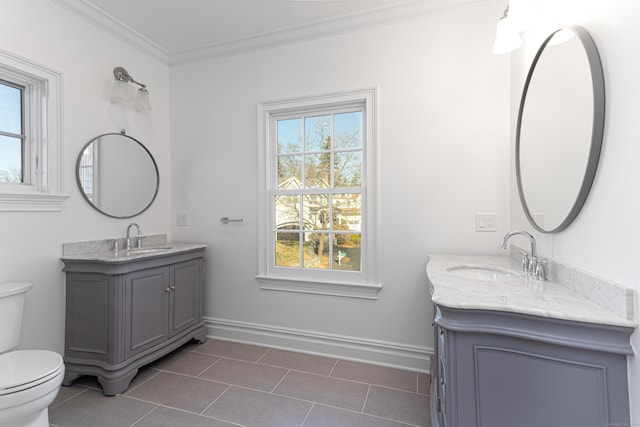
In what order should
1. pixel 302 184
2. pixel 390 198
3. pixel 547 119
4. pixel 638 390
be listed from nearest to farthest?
1. pixel 638 390
2. pixel 547 119
3. pixel 390 198
4. pixel 302 184

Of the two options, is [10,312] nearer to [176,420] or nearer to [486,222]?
[176,420]

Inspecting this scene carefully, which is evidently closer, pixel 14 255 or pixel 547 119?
pixel 547 119

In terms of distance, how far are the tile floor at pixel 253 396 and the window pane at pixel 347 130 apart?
1743 mm

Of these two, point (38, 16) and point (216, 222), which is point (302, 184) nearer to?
point (216, 222)

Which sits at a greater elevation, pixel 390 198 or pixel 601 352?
pixel 390 198

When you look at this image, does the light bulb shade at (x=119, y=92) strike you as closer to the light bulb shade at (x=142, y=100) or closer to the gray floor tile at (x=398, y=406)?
the light bulb shade at (x=142, y=100)

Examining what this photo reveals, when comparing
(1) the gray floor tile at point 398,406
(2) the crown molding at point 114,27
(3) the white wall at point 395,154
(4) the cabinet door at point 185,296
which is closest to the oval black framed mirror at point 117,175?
(3) the white wall at point 395,154

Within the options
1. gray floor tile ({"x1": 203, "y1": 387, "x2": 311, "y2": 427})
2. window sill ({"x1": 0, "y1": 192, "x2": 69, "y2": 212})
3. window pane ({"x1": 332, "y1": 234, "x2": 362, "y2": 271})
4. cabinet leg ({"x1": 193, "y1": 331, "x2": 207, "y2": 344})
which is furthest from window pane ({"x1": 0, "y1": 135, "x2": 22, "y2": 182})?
window pane ({"x1": 332, "y1": 234, "x2": 362, "y2": 271})

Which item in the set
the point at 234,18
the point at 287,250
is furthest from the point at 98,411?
the point at 234,18

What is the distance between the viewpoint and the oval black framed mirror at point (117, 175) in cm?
218

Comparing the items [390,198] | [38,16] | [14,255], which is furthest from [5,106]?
[390,198]

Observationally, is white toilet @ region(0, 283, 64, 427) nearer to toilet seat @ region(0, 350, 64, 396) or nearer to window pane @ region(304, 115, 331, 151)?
toilet seat @ region(0, 350, 64, 396)

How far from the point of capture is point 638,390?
0.85 metres

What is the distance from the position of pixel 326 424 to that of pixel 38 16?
3110mm
